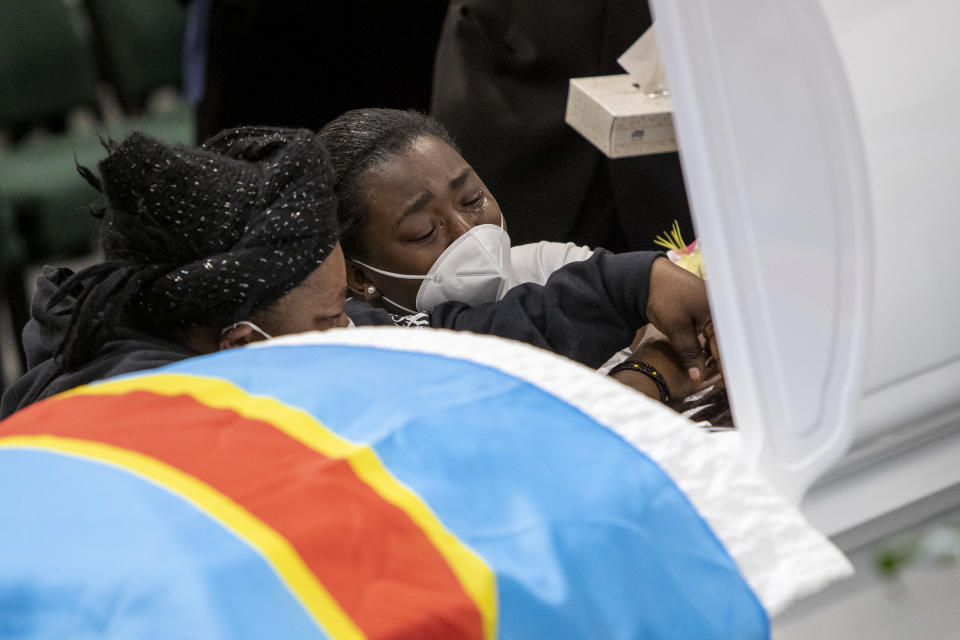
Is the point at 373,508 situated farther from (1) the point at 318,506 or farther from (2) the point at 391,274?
(2) the point at 391,274

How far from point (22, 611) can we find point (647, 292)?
0.92m

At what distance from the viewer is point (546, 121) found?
2.37m

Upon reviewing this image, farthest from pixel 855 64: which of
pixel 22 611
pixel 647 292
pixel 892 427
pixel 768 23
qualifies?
pixel 22 611

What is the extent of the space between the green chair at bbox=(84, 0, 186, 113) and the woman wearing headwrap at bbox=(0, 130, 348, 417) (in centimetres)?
232

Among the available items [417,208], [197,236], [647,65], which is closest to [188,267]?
[197,236]

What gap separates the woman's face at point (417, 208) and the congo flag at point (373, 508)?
699 millimetres

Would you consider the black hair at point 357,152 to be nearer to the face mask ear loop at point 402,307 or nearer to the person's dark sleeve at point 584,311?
the face mask ear loop at point 402,307

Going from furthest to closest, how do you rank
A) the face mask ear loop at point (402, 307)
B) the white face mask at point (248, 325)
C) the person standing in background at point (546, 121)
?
the person standing in background at point (546, 121)
the face mask ear loop at point (402, 307)
the white face mask at point (248, 325)

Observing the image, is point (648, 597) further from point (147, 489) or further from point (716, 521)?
point (147, 489)

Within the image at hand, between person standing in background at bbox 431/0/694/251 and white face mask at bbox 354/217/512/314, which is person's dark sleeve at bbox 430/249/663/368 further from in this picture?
person standing in background at bbox 431/0/694/251

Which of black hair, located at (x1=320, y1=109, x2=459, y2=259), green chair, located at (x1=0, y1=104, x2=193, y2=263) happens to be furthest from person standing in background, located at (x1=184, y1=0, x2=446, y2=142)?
black hair, located at (x1=320, y1=109, x2=459, y2=259)

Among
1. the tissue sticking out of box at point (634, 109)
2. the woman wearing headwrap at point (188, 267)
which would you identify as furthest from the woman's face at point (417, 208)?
the tissue sticking out of box at point (634, 109)

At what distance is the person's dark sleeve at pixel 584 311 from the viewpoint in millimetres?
Result: 1426

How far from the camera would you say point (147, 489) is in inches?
28.3
